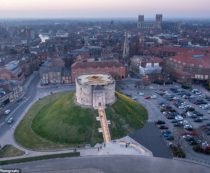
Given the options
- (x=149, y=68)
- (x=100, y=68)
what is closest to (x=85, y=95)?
(x=100, y=68)

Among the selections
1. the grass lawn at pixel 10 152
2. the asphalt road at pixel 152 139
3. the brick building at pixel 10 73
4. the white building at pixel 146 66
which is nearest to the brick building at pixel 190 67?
the white building at pixel 146 66

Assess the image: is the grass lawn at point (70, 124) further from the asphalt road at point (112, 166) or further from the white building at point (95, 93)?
the asphalt road at point (112, 166)

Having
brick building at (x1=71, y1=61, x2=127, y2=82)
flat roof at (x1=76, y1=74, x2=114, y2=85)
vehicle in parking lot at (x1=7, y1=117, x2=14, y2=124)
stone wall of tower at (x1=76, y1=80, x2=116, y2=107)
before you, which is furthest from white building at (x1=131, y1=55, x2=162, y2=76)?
vehicle in parking lot at (x1=7, y1=117, x2=14, y2=124)

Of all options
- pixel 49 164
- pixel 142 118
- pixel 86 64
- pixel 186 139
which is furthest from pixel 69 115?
pixel 86 64

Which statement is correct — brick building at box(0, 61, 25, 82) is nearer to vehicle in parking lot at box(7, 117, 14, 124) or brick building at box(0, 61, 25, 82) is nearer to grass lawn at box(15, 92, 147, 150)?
grass lawn at box(15, 92, 147, 150)

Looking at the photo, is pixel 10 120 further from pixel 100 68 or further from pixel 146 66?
pixel 146 66

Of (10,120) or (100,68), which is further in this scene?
(100,68)
